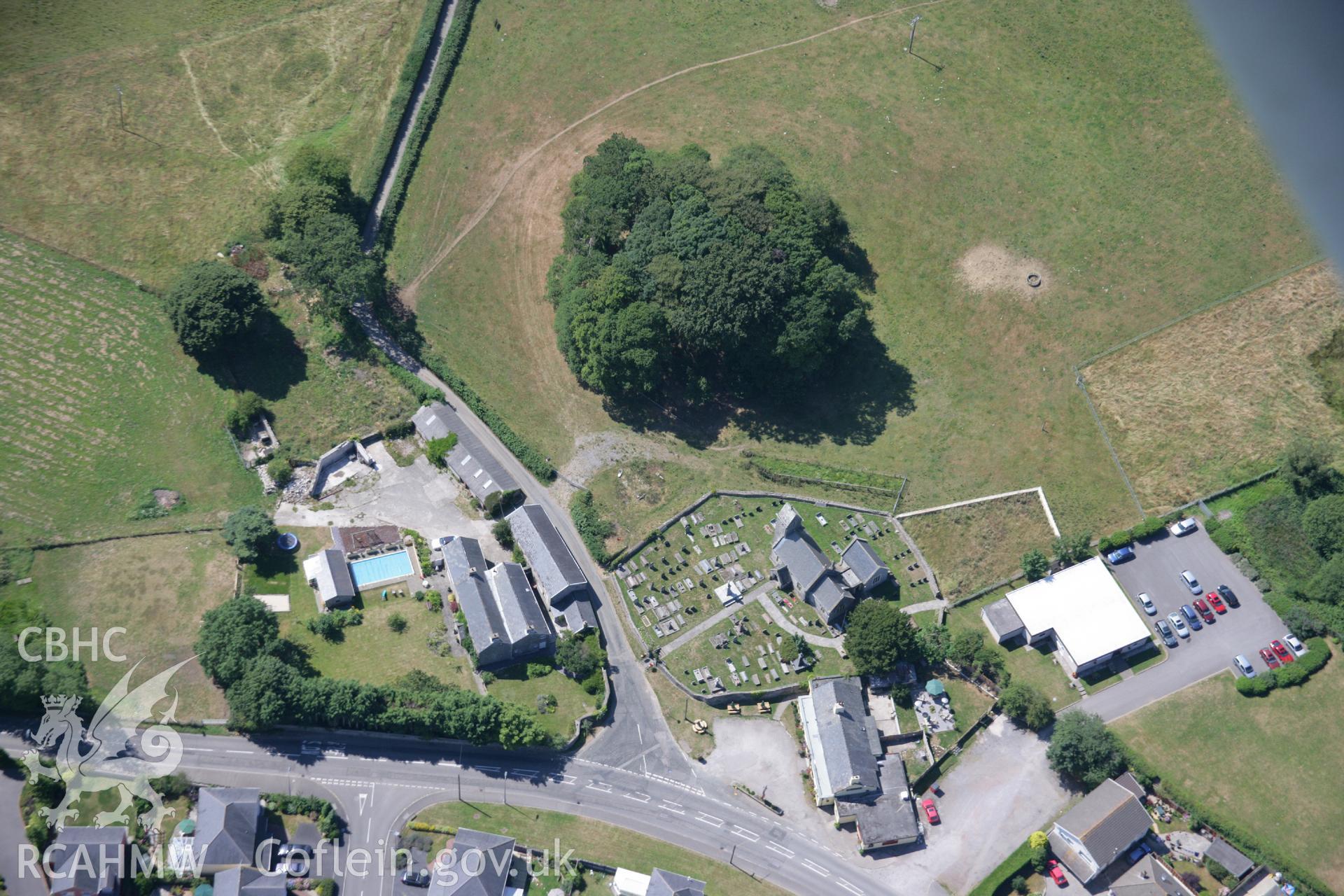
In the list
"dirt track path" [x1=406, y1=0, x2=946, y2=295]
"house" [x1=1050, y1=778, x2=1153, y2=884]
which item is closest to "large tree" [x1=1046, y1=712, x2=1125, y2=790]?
"house" [x1=1050, y1=778, x2=1153, y2=884]

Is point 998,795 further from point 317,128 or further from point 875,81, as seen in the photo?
point 317,128

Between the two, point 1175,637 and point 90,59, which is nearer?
point 1175,637

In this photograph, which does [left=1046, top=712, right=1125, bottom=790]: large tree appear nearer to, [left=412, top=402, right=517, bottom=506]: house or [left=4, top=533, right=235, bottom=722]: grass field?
[left=412, top=402, right=517, bottom=506]: house

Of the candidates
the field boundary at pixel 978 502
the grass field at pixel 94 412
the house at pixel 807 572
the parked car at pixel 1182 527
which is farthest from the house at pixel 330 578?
the parked car at pixel 1182 527

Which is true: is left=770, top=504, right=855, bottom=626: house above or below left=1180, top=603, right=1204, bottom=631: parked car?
above

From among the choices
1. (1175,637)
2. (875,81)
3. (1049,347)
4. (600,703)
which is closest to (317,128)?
(875,81)

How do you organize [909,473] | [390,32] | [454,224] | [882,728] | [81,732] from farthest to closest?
[390,32]
[454,224]
[909,473]
[882,728]
[81,732]
